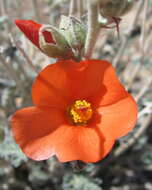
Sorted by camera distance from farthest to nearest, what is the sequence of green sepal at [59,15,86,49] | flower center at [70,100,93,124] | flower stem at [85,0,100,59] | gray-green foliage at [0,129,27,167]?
gray-green foliage at [0,129,27,167]
flower center at [70,100,93,124]
green sepal at [59,15,86,49]
flower stem at [85,0,100,59]

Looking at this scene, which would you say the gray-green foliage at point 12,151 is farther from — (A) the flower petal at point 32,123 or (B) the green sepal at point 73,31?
(B) the green sepal at point 73,31

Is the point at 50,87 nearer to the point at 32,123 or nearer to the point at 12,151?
the point at 32,123

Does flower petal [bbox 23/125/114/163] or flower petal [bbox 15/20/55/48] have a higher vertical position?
flower petal [bbox 15/20/55/48]

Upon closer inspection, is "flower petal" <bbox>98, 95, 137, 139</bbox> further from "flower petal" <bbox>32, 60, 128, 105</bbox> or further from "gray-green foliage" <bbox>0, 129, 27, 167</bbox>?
"gray-green foliage" <bbox>0, 129, 27, 167</bbox>

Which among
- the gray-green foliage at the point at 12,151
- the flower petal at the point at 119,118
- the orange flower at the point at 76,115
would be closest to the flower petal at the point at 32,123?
the orange flower at the point at 76,115

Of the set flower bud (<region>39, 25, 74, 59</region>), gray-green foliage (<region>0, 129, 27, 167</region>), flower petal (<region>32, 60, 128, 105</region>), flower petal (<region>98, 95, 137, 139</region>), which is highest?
flower bud (<region>39, 25, 74, 59</region>)

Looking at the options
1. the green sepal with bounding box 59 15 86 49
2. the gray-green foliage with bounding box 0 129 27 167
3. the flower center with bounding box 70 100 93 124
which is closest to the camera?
the green sepal with bounding box 59 15 86 49

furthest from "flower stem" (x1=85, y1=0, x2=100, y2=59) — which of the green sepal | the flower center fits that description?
the flower center

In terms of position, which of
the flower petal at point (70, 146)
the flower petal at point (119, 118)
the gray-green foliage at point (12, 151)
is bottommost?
the gray-green foliage at point (12, 151)
